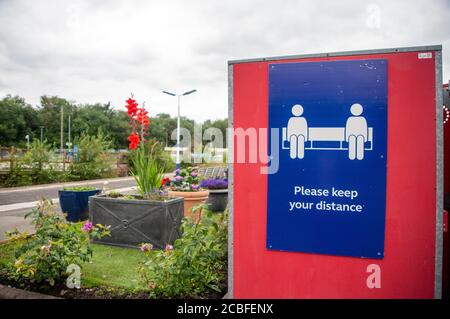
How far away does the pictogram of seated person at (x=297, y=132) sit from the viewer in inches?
98.5

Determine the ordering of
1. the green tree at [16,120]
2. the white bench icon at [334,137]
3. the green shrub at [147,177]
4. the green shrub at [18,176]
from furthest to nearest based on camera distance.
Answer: the green tree at [16,120], the green shrub at [18,176], the green shrub at [147,177], the white bench icon at [334,137]

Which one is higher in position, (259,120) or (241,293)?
(259,120)

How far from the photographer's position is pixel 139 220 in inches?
204

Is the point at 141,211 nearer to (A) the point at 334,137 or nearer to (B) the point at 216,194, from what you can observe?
(B) the point at 216,194

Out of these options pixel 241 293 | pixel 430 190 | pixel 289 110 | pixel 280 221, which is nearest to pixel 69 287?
pixel 241 293

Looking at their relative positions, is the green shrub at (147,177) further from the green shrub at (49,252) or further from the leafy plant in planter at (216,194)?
the leafy plant in planter at (216,194)

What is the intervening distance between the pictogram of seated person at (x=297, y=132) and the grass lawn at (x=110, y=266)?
1.98 metres

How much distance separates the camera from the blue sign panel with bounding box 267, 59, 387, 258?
237 cm

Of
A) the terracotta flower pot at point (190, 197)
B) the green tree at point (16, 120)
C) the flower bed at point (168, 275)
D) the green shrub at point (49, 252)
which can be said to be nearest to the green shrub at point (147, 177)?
the terracotta flower pot at point (190, 197)

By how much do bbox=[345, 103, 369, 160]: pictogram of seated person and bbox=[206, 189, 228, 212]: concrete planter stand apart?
613cm

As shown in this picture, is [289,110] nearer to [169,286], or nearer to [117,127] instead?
[169,286]

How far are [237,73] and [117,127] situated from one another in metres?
70.6

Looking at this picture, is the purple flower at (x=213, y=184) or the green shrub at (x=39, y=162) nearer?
the purple flower at (x=213, y=184)

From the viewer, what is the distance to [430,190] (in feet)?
7.47
